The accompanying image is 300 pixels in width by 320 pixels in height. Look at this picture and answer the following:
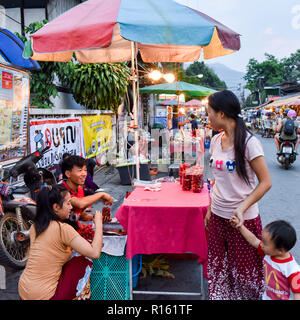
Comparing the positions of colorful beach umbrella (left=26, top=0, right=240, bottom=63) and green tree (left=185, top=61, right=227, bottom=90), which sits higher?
green tree (left=185, top=61, right=227, bottom=90)

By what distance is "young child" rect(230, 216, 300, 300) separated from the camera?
6.86ft

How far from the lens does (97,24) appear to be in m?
3.04

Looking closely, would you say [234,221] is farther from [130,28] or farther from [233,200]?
[130,28]

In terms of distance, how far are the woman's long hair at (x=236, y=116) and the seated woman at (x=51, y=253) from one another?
1.31 meters

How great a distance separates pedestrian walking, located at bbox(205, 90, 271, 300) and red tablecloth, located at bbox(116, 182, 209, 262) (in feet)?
1.14

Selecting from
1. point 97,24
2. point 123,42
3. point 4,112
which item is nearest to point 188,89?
point 123,42

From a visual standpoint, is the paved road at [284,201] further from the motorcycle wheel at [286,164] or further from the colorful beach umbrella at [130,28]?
the colorful beach umbrella at [130,28]

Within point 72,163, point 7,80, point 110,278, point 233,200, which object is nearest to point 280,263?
point 233,200

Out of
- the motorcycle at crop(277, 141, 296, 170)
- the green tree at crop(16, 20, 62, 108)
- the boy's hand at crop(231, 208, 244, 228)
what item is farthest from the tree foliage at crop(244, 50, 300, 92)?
the boy's hand at crop(231, 208, 244, 228)

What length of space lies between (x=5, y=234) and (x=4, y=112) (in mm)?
2197

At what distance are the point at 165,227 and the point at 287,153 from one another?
28.1 feet

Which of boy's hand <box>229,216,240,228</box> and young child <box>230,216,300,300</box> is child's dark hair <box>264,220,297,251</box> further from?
boy's hand <box>229,216,240,228</box>

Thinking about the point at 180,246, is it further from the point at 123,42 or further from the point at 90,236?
the point at 123,42

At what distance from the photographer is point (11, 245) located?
391cm
